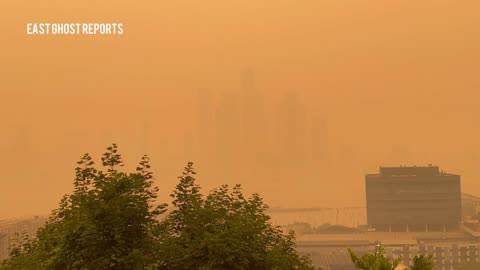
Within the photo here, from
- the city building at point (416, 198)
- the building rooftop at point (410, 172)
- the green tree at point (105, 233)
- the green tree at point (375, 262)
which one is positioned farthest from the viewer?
the building rooftop at point (410, 172)

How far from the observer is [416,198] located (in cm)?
17075

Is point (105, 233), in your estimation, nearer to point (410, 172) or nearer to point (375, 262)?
point (375, 262)

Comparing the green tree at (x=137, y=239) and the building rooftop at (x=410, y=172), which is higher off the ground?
the building rooftop at (x=410, y=172)

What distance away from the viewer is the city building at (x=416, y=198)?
16975 cm

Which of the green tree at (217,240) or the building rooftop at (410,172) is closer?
the green tree at (217,240)

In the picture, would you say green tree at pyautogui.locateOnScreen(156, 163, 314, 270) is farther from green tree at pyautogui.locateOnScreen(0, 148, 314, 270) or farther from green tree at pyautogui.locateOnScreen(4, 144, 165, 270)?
green tree at pyautogui.locateOnScreen(4, 144, 165, 270)

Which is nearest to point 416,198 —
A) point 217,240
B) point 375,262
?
Result: point 217,240

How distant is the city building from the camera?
6683 inches

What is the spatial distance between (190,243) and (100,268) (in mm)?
3553

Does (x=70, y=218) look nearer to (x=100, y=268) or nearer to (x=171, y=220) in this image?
(x=100, y=268)

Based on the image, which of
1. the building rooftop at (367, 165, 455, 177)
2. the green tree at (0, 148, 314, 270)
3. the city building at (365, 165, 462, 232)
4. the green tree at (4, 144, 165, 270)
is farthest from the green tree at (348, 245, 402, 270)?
the building rooftop at (367, 165, 455, 177)

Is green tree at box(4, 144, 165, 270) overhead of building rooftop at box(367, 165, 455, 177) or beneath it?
beneath

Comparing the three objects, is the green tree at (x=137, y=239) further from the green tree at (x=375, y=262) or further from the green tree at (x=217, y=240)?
the green tree at (x=375, y=262)

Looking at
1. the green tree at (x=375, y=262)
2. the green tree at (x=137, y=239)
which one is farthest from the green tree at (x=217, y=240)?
the green tree at (x=375, y=262)
